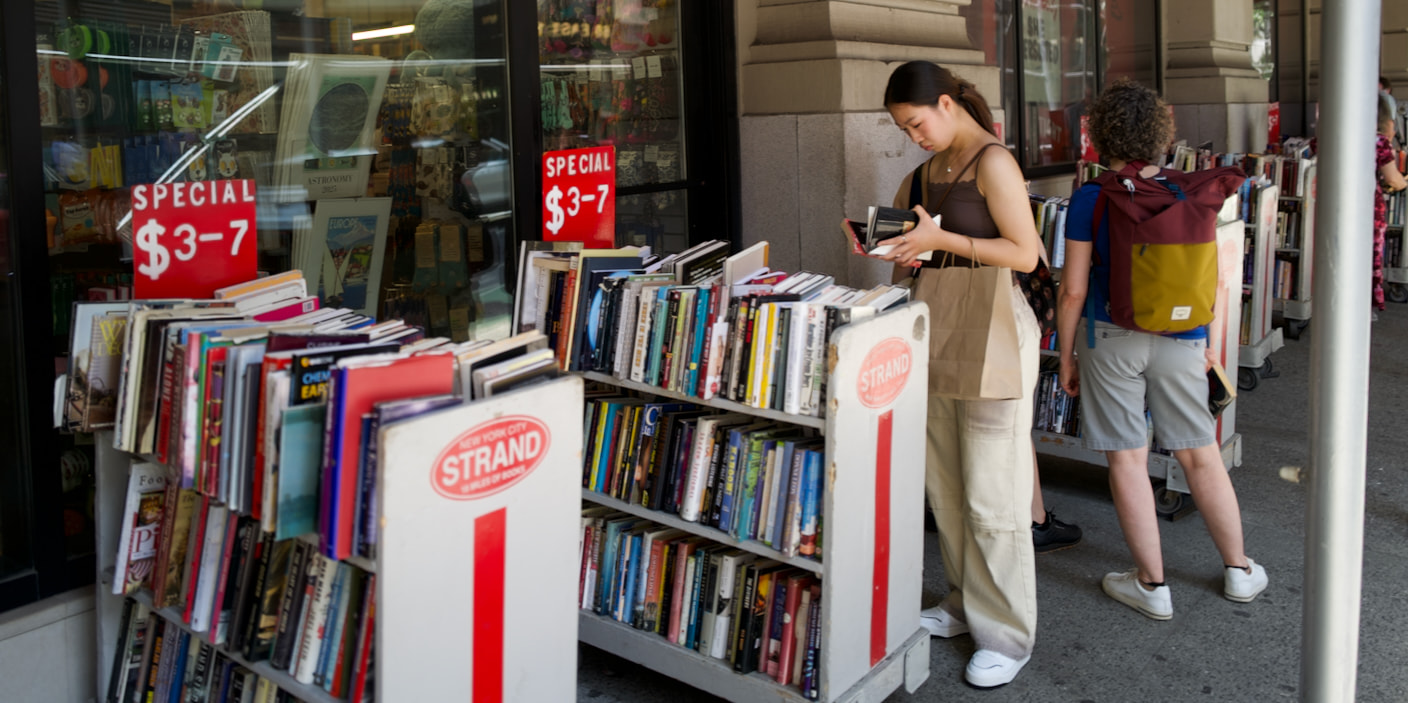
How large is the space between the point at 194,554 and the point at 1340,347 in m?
2.45

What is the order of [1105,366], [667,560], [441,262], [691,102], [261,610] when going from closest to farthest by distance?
[261,610] < [667,560] < [1105,366] < [441,262] < [691,102]

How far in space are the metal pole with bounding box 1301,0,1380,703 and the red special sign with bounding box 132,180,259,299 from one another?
251cm

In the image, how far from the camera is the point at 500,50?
4562 millimetres

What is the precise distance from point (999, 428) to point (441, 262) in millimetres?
2272

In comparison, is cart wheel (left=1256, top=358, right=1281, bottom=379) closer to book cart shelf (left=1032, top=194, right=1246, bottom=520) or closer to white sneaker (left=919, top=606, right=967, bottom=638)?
book cart shelf (left=1032, top=194, right=1246, bottom=520)

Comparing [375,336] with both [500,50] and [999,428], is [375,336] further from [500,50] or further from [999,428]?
[500,50]

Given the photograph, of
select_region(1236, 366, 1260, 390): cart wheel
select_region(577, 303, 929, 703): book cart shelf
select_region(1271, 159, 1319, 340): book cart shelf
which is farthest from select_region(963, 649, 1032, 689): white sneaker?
select_region(1271, 159, 1319, 340): book cart shelf

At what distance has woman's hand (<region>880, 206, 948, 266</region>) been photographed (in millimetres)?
3262

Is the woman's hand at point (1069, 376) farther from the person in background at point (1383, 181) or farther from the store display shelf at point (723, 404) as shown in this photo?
the person in background at point (1383, 181)

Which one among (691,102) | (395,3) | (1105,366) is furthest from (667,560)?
(691,102)

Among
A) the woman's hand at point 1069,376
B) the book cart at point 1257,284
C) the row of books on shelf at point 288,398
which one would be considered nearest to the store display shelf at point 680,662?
the row of books on shelf at point 288,398

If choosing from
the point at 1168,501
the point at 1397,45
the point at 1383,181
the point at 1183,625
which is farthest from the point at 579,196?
the point at 1397,45

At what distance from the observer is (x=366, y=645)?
2270 millimetres

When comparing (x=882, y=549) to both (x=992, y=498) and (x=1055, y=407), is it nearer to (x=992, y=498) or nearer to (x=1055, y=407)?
(x=992, y=498)
